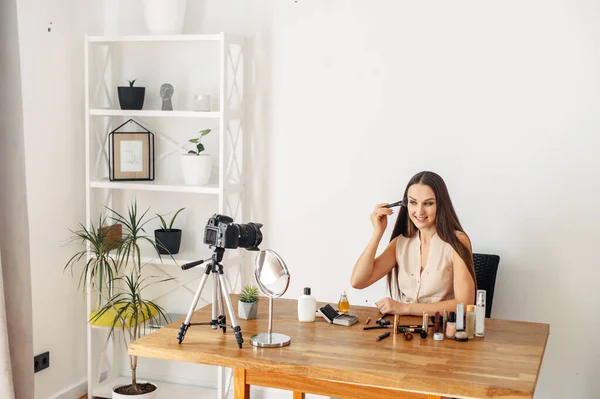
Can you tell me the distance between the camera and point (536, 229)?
3.75 m

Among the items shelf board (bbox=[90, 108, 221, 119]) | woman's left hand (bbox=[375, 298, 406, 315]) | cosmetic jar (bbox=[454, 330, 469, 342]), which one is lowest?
cosmetic jar (bbox=[454, 330, 469, 342])

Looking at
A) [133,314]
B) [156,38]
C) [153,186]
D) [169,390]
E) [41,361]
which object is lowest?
[169,390]

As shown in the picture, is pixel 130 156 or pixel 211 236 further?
pixel 130 156

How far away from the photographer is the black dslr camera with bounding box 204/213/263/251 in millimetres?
2607

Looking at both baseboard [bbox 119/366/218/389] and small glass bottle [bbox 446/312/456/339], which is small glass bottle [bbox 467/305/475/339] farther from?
baseboard [bbox 119/366/218/389]

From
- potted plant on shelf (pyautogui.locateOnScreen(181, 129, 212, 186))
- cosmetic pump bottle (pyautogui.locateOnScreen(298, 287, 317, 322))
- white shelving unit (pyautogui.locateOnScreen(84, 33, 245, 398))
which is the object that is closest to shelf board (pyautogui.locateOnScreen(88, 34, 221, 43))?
white shelving unit (pyautogui.locateOnScreen(84, 33, 245, 398))

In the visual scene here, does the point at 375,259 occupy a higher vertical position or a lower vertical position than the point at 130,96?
lower

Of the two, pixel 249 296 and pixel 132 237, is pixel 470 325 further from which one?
pixel 132 237

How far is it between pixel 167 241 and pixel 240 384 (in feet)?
5.69

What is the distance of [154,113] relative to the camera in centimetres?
407

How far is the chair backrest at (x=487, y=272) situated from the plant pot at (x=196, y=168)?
1424 mm

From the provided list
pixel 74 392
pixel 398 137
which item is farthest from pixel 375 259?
pixel 74 392

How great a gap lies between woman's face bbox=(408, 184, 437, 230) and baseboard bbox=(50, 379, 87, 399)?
2204 mm

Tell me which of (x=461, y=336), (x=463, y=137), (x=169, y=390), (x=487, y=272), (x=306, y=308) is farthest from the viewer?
(x=169, y=390)
